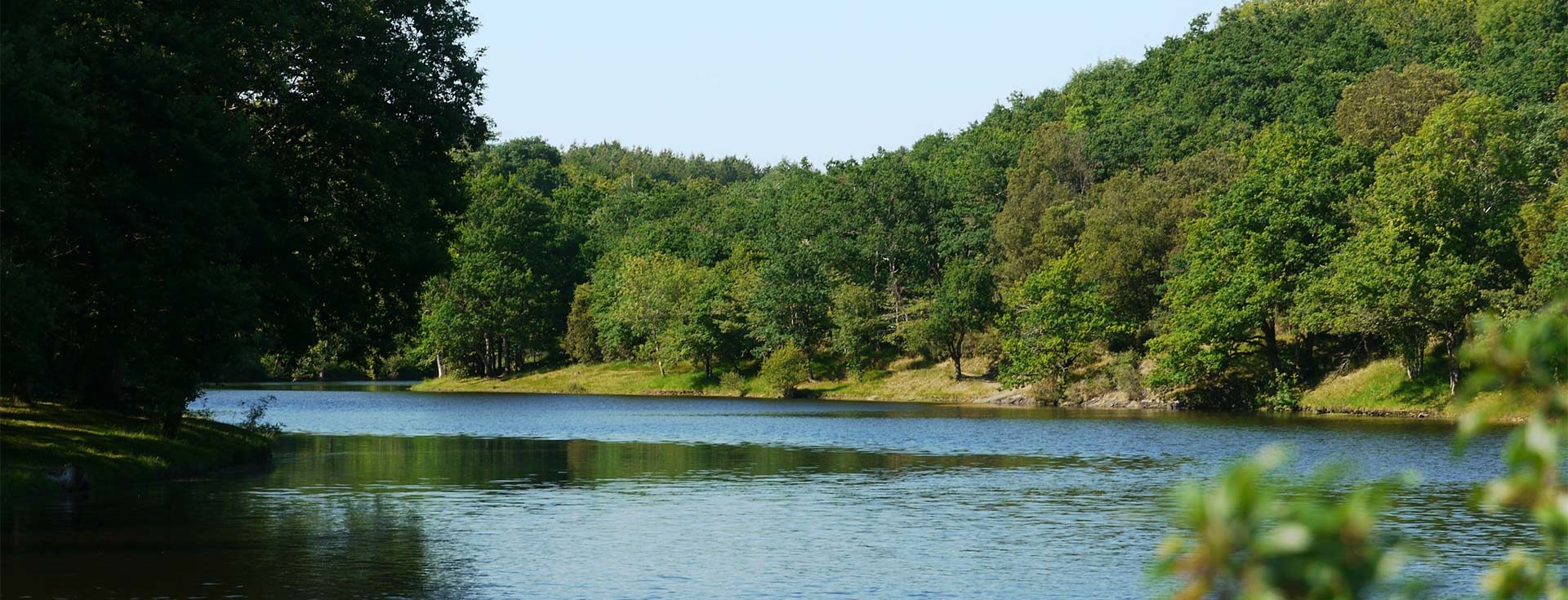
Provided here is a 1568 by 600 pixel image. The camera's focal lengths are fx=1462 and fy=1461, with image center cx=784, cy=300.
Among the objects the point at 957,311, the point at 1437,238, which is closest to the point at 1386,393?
the point at 1437,238

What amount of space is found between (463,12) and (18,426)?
19152mm

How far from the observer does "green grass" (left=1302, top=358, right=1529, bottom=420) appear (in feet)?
248

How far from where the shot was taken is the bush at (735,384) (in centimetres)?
12269

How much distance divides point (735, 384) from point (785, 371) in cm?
1000

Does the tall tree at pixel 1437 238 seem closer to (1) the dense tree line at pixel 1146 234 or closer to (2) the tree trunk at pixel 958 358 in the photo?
(1) the dense tree line at pixel 1146 234

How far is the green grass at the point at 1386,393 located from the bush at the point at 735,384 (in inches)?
2036

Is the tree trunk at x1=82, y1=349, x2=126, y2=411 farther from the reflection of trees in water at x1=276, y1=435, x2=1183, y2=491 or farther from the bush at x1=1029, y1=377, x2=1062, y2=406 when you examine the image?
the bush at x1=1029, y1=377, x2=1062, y2=406

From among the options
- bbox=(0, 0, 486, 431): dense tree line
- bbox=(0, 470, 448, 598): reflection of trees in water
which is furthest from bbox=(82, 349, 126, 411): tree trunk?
bbox=(0, 470, 448, 598): reflection of trees in water

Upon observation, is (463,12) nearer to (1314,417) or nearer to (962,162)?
(1314,417)

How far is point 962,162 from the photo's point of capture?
464ft

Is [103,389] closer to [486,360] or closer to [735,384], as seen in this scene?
[735,384]

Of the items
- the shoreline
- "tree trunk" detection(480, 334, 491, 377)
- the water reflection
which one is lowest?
the water reflection

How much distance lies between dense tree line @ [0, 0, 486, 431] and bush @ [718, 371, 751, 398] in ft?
243

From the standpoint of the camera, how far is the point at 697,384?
126938 mm
